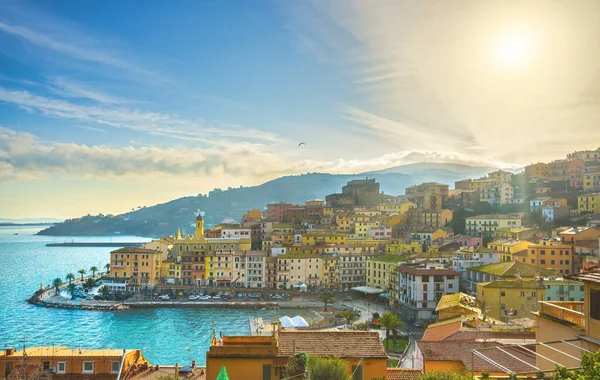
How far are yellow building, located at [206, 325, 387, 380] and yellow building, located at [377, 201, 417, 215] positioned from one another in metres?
62.4

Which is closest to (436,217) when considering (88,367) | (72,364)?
(88,367)

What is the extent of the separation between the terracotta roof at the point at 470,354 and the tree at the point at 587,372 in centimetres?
630

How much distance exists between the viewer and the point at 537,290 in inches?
1102

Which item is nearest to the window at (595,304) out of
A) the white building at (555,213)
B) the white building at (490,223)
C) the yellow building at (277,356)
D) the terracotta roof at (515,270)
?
the yellow building at (277,356)

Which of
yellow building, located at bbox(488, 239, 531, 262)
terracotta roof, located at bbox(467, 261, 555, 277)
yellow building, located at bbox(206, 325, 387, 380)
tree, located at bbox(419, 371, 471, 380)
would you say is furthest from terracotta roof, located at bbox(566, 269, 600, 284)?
yellow building, located at bbox(488, 239, 531, 262)

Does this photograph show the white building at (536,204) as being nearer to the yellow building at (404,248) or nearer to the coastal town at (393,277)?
the coastal town at (393,277)

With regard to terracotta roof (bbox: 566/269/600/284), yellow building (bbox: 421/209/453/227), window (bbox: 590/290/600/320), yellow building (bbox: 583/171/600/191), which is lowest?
window (bbox: 590/290/600/320)

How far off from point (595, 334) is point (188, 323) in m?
37.2

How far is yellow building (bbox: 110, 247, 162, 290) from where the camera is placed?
55000 millimetres

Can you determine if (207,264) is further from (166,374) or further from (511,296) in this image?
(166,374)

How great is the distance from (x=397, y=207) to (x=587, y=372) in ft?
230

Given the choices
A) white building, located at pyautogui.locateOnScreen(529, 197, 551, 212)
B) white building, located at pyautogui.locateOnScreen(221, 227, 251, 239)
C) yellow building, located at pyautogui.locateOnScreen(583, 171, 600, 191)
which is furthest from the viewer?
white building, located at pyautogui.locateOnScreen(221, 227, 251, 239)

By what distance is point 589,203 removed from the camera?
169 feet

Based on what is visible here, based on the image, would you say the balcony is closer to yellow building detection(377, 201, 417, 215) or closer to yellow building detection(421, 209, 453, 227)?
Answer: yellow building detection(421, 209, 453, 227)
